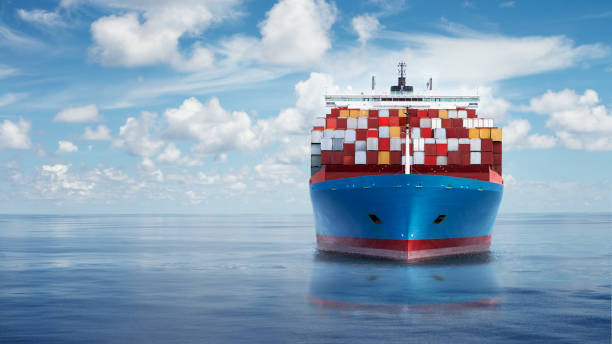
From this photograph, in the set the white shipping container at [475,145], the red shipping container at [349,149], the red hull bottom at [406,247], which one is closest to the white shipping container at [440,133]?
the white shipping container at [475,145]

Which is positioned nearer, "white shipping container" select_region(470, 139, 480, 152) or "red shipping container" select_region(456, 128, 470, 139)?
"white shipping container" select_region(470, 139, 480, 152)

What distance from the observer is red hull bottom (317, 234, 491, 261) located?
103 ft

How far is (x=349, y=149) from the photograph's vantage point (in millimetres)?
37750

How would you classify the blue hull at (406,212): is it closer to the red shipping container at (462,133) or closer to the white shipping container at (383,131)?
the red shipping container at (462,133)

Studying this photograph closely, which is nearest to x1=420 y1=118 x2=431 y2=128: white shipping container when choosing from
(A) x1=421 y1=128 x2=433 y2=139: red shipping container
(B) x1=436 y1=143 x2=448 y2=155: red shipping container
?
(A) x1=421 y1=128 x2=433 y2=139: red shipping container

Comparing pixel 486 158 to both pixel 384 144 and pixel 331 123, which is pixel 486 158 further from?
pixel 331 123

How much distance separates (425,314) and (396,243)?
1230 centimetres

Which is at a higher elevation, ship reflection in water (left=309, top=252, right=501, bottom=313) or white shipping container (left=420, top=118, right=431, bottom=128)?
white shipping container (left=420, top=118, right=431, bottom=128)

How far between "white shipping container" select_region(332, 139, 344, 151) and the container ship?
7 cm

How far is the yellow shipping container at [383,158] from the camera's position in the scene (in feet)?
120

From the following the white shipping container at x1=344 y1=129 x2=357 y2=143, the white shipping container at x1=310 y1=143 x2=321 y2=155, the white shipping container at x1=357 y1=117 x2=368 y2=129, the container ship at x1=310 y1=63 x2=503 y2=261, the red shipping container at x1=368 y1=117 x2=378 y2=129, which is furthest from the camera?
the white shipping container at x1=310 y1=143 x2=321 y2=155

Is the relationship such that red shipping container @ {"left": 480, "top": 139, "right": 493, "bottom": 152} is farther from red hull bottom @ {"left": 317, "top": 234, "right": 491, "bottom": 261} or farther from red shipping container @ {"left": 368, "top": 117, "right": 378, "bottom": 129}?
red shipping container @ {"left": 368, "top": 117, "right": 378, "bottom": 129}

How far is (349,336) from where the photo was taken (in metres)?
16.2

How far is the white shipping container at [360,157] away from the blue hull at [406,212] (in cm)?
272
